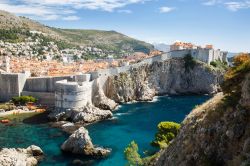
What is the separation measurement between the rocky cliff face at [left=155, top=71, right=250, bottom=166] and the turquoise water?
22.1m

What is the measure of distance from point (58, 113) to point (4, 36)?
4100 inches

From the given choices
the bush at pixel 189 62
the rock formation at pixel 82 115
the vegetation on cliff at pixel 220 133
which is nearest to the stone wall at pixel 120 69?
the bush at pixel 189 62

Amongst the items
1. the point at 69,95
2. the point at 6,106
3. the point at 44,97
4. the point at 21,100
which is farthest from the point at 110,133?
the point at 21,100

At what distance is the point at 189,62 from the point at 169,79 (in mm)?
8828

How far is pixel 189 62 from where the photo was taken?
360ft

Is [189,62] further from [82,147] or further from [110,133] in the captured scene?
[82,147]

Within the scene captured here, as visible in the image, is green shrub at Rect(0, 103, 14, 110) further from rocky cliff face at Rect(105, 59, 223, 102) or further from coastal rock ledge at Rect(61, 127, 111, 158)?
coastal rock ledge at Rect(61, 127, 111, 158)

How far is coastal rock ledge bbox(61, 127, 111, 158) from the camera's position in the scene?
151 feet

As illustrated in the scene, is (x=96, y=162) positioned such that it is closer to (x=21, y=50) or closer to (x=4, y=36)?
(x=21, y=50)

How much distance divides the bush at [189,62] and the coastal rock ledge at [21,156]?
70398mm

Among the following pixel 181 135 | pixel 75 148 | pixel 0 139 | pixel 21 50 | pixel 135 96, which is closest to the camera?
pixel 181 135

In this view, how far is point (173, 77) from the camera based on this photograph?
107 metres

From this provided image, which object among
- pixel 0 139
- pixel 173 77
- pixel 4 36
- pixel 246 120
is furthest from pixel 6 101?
pixel 4 36

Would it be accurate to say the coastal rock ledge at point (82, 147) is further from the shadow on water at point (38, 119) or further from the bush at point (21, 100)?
the bush at point (21, 100)
